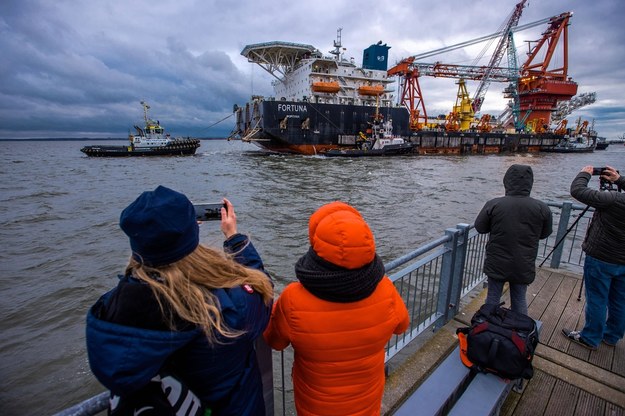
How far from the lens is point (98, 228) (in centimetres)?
1065

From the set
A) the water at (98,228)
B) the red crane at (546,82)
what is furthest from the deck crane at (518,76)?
the water at (98,228)

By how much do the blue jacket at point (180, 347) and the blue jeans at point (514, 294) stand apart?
286 centimetres

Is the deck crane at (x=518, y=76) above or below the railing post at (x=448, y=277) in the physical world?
above

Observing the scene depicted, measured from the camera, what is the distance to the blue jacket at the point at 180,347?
89 centimetres

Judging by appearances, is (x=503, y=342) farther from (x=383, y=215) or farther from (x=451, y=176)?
(x=451, y=176)

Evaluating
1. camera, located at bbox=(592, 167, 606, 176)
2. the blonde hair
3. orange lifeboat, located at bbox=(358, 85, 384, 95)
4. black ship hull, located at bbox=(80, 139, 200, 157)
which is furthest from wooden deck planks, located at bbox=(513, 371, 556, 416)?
orange lifeboat, located at bbox=(358, 85, 384, 95)

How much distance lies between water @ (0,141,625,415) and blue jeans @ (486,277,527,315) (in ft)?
9.67

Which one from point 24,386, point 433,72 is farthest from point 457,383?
point 433,72

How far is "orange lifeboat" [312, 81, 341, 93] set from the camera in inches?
1511

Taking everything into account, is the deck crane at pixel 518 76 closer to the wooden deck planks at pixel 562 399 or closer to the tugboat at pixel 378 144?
the tugboat at pixel 378 144

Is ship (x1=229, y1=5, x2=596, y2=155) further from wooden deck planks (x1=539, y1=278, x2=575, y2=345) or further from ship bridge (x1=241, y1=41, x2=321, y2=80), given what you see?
wooden deck planks (x1=539, y1=278, x2=575, y2=345)

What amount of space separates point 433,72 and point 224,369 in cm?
5724

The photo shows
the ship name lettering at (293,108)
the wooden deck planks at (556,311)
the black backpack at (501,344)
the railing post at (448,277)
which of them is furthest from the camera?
the ship name lettering at (293,108)

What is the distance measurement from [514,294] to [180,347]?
343cm
